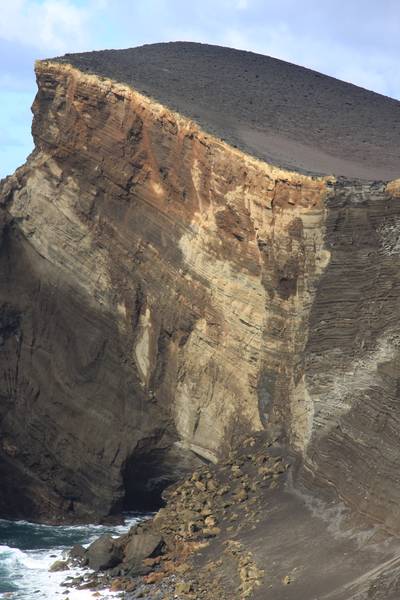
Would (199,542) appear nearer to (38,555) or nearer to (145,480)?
(38,555)

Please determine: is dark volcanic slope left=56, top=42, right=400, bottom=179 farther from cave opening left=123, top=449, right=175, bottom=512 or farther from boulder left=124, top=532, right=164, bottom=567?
boulder left=124, top=532, right=164, bottom=567

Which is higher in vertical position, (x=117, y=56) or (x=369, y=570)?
(x=117, y=56)

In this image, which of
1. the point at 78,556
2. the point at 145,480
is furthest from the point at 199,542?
the point at 145,480

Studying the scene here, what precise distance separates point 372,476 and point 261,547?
3.21m

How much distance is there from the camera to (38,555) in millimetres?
31062

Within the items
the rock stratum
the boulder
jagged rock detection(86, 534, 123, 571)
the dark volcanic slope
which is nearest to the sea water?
jagged rock detection(86, 534, 123, 571)

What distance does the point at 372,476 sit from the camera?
2570 centimetres

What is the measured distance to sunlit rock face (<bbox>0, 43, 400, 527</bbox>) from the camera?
90.6ft

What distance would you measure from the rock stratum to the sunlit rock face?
0.06 metres

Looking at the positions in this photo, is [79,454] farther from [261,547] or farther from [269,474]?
[261,547]

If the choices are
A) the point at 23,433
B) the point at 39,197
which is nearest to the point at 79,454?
the point at 23,433

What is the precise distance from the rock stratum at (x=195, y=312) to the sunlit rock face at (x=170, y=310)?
0.06 meters

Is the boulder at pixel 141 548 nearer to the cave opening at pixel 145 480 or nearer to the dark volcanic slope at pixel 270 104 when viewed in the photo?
the cave opening at pixel 145 480

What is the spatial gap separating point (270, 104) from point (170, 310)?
45.2ft
